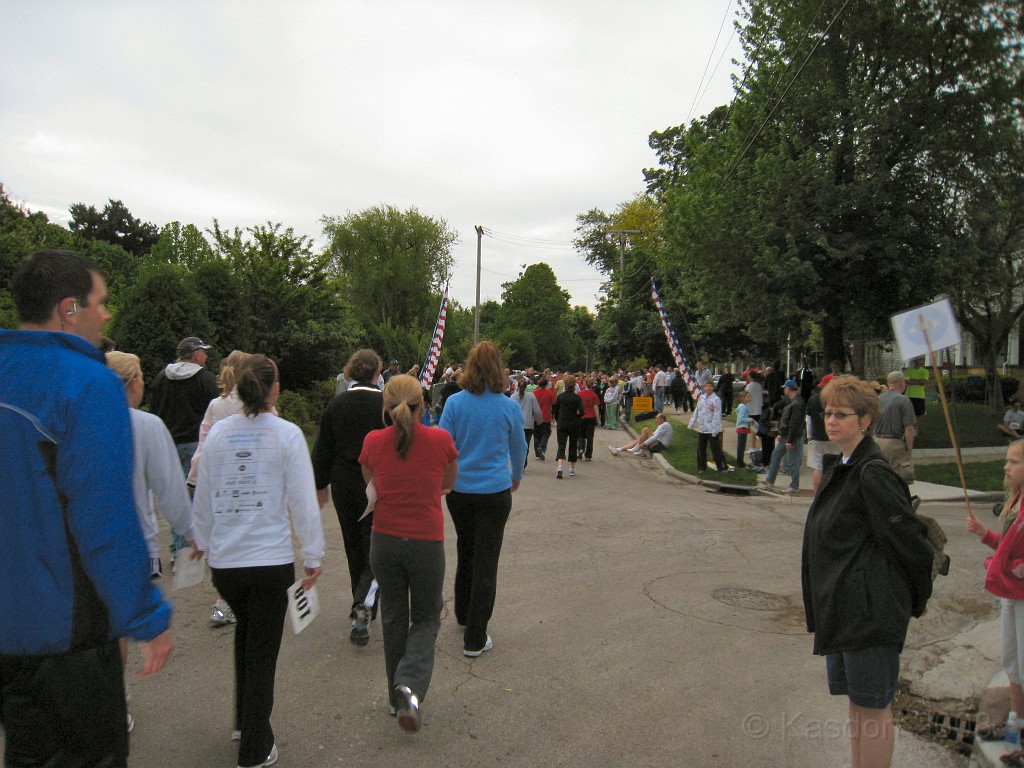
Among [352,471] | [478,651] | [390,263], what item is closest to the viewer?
[478,651]

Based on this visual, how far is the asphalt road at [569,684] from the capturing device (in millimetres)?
3797

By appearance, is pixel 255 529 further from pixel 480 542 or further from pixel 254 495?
pixel 480 542

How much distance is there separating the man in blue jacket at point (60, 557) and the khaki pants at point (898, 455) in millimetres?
9014

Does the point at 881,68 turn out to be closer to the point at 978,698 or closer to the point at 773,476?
the point at 773,476

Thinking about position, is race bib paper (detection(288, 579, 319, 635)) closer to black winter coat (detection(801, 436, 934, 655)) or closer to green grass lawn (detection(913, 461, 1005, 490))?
black winter coat (detection(801, 436, 934, 655))

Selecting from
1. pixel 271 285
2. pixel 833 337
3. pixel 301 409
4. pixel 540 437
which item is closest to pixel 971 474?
pixel 833 337

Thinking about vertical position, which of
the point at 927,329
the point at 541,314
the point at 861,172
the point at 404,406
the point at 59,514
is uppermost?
the point at 541,314

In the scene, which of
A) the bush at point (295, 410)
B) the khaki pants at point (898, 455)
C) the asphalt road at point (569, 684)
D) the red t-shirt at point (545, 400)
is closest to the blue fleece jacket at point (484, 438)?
the asphalt road at point (569, 684)

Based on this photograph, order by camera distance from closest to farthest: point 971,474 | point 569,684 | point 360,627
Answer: point 569,684
point 360,627
point 971,474

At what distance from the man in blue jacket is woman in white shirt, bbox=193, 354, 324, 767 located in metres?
1.43

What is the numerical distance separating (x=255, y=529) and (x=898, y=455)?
27.2 ft

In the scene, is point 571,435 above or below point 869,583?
below

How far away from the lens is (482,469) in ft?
16.5

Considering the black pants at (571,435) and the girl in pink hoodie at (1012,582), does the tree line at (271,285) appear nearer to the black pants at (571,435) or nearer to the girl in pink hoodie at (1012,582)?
the black pants at (571,435)
